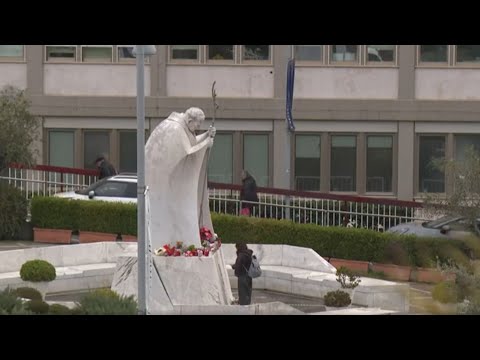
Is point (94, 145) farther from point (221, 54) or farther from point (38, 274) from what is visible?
point (38, 274)

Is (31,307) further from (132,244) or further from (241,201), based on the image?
(241,201)

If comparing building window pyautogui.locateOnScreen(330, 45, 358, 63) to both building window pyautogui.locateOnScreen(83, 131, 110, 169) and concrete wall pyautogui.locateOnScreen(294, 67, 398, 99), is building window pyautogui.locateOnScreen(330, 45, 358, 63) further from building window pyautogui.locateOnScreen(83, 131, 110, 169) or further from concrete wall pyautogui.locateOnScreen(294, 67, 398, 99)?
building window pyautogui.locateOnScreen(83, 131, 110, 169)

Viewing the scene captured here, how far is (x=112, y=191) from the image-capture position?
29219 millimetres

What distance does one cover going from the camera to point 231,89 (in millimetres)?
38469

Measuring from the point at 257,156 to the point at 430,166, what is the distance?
5680 mm

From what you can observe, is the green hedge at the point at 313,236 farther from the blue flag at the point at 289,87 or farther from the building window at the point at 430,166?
the building window at the point at 430,166

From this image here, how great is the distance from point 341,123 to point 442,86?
3502mm

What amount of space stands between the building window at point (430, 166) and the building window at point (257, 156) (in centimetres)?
510

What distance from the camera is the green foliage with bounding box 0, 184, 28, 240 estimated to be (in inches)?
1117

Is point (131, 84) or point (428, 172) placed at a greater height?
point (131, 84)

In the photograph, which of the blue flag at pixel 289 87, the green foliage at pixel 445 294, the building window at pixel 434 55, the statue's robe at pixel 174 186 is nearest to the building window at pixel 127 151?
the blue flag at pixel 289 87

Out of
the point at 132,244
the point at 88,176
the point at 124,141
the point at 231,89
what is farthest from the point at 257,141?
the point at 132,244
